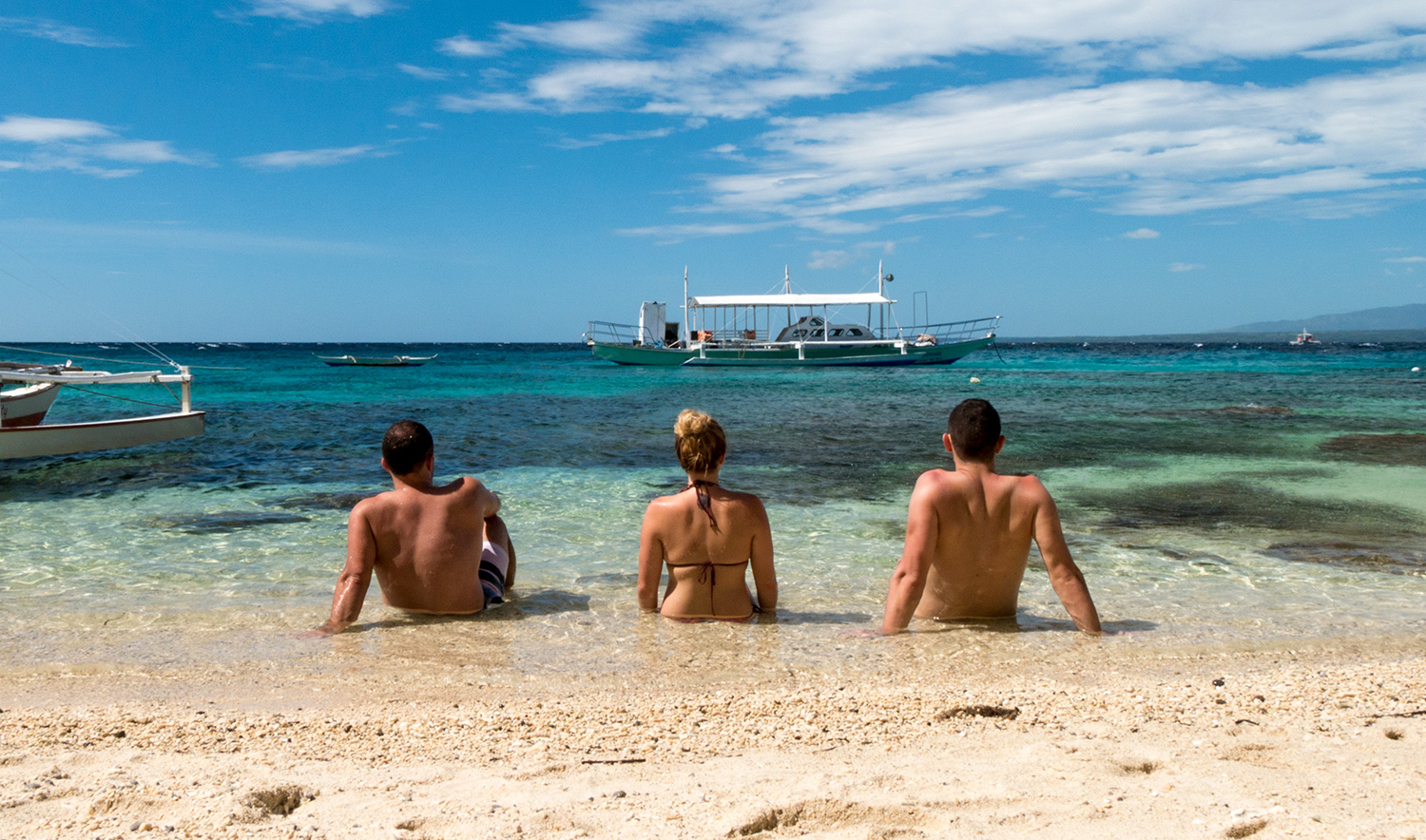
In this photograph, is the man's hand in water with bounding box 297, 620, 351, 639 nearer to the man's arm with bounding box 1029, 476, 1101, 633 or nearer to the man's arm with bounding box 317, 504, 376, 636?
the man's arm with bounding box 317, 504, 376, 636

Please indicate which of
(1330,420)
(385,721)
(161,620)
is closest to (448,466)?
(161,620)

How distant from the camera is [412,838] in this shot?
238cm

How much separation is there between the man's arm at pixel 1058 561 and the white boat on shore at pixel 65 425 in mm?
12048

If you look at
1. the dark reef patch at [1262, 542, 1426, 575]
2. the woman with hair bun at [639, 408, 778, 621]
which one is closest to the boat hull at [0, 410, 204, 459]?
the woman with hair bun at [639, 408, 778, 621]

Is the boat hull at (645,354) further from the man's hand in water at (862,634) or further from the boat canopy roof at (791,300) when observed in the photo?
the man's hand in water at (862,634)

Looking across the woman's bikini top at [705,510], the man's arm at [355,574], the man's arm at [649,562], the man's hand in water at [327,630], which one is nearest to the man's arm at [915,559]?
the woman's bikini top at [705,510]

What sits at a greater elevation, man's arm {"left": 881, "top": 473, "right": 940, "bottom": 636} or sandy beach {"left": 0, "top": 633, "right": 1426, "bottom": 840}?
man's arm {"left": 881, "top": 473, "right": 940, "bottom": 636}

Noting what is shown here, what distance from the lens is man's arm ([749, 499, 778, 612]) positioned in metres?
4.45

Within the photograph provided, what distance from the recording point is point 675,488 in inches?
418

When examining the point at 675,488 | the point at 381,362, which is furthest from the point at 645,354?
the point at 675,488

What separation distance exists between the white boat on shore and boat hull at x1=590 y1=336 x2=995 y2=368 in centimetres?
3441

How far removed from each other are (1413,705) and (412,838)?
3521 mm

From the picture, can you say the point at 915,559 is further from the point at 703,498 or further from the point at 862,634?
the point at 703,498

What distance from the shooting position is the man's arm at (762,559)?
175 inches
